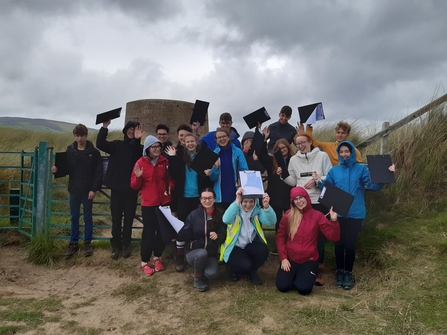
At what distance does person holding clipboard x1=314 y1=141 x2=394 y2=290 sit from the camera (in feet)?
14.0

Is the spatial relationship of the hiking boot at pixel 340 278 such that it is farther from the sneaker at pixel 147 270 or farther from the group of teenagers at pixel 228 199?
the sneaker at pixel 147 270

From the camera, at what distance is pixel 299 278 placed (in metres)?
4.14

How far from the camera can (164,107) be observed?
12.7m

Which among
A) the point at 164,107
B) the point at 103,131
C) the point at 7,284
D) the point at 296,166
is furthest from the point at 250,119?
the point at 164,107

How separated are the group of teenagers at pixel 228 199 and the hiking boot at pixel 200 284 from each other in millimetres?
12

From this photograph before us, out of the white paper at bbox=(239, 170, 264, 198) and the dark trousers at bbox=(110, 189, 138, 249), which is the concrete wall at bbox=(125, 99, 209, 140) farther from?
the white paper at bbox=(239, 170, 264, 198)

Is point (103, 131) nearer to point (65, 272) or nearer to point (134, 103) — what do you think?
point (65, 272)

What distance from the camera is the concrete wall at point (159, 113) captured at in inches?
499

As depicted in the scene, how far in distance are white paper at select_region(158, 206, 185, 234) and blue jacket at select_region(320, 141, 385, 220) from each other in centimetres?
203

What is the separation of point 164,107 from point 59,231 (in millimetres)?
6734

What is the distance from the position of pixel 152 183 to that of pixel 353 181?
262 centimetres

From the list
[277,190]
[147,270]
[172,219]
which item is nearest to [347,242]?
[277,190]

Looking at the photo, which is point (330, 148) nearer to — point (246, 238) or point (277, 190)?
point (277, 190)

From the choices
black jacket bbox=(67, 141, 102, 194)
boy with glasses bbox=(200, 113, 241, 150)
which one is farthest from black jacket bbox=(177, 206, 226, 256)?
black jacket bbox=(67, 141, 102, 194)
